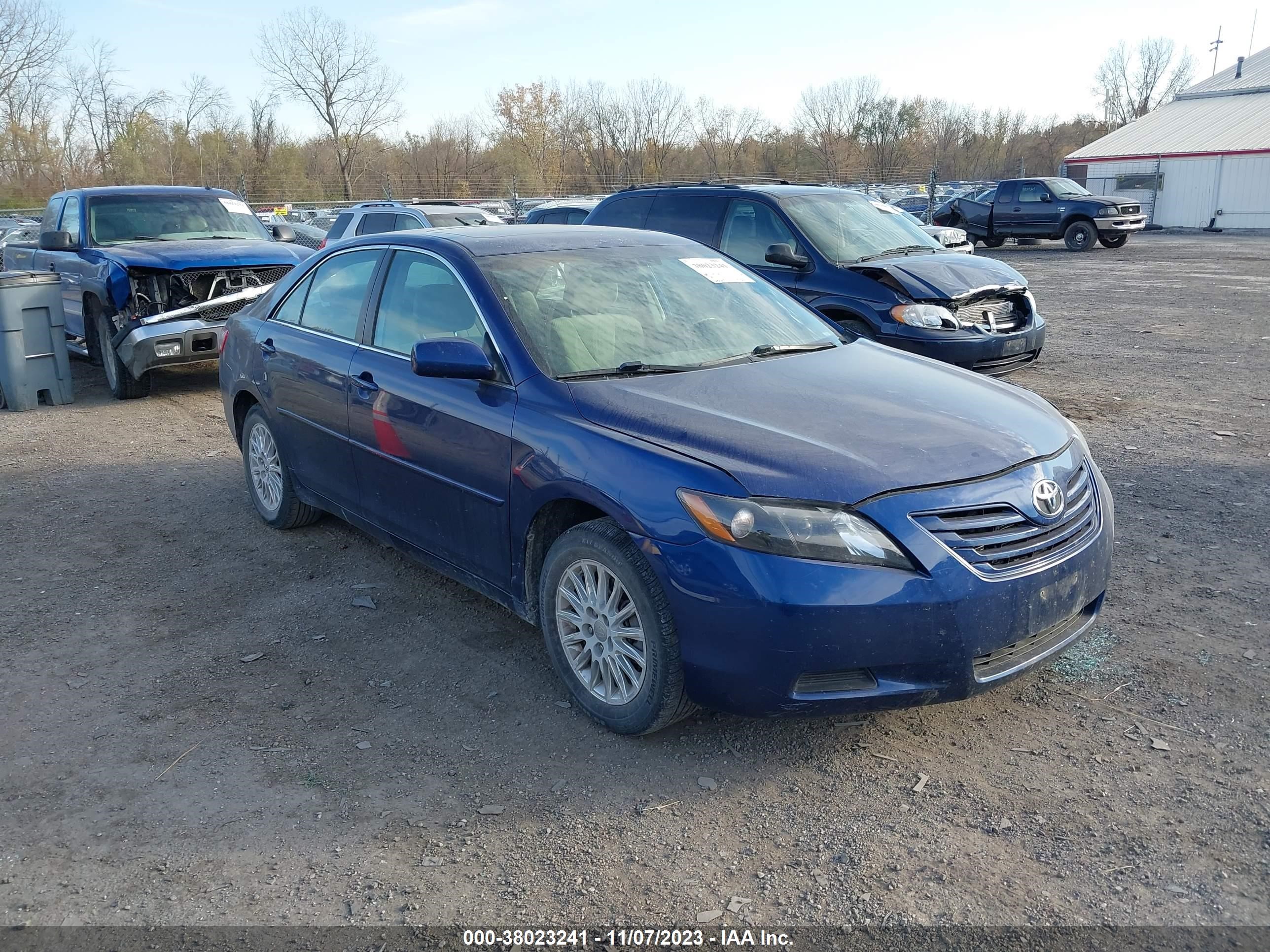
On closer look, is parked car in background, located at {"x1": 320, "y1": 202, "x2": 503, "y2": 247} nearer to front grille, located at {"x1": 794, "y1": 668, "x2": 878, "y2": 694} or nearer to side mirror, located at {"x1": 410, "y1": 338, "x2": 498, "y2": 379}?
side mirror, located at {"x1": 410, "y1": 338, "x2": 498, "y2": 379}

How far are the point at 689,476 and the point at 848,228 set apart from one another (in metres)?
6.55

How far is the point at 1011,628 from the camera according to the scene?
3164 millimetres

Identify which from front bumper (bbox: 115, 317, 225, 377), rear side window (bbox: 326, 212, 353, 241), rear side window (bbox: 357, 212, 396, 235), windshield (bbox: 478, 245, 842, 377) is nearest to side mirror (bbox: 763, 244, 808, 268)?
windshield (bbox: 478, 245, 842, 377)

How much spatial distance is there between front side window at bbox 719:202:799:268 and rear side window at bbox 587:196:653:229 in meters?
1.07

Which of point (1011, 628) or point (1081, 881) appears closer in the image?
point (1081, 881)

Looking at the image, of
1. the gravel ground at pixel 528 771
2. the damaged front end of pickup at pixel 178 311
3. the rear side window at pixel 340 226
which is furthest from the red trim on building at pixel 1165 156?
the damaged front end of pickup at pixel 178 311

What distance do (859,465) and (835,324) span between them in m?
1.89

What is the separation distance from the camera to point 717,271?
4816 mm

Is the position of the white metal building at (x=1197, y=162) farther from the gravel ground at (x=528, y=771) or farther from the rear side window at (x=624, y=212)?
the gravel ground at (x=528, y=771)

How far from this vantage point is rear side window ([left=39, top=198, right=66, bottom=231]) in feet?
35.6

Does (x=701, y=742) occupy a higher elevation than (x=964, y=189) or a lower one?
lower

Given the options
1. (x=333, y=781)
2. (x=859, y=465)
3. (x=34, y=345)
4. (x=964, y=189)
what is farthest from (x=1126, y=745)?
(x=964, y=189)

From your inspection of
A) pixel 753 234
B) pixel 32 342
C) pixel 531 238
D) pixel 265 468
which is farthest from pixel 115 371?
pixel 531 238

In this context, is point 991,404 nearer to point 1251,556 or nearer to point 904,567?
point 904,567
